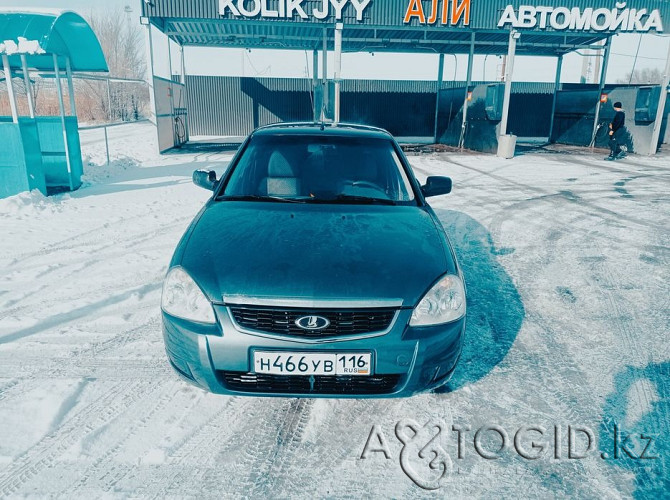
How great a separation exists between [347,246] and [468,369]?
1.23 meters

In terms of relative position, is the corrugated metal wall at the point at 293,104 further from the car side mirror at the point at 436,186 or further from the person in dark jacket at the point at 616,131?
the car side mirror at the point at 436,186

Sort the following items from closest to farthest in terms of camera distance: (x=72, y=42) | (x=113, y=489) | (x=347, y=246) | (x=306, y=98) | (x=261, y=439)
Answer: (x=113, y=489) < (x=261, y=439) < (x=347, y=246) < (x=72, y=42) < (x=306, y=98)

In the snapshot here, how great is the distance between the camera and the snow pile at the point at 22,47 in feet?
23.7

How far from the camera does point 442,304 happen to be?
231 centimetres

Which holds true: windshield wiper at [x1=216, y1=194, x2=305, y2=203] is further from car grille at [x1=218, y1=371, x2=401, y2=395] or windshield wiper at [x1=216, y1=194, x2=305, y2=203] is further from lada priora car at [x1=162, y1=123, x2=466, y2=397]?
car grille at [x1=218, y1=371, x2=401, y2=395]

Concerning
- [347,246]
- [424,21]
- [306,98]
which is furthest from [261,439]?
[306,98]

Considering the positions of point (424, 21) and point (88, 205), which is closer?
point (88, 205)

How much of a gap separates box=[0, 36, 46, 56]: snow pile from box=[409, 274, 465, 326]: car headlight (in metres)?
8.08

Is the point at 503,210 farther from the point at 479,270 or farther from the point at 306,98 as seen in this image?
the point at 306,98

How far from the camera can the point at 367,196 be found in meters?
3.27

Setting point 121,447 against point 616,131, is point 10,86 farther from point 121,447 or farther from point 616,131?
point 616,131

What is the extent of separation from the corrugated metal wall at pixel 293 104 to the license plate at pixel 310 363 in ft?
76.3

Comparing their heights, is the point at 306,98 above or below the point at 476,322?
above
